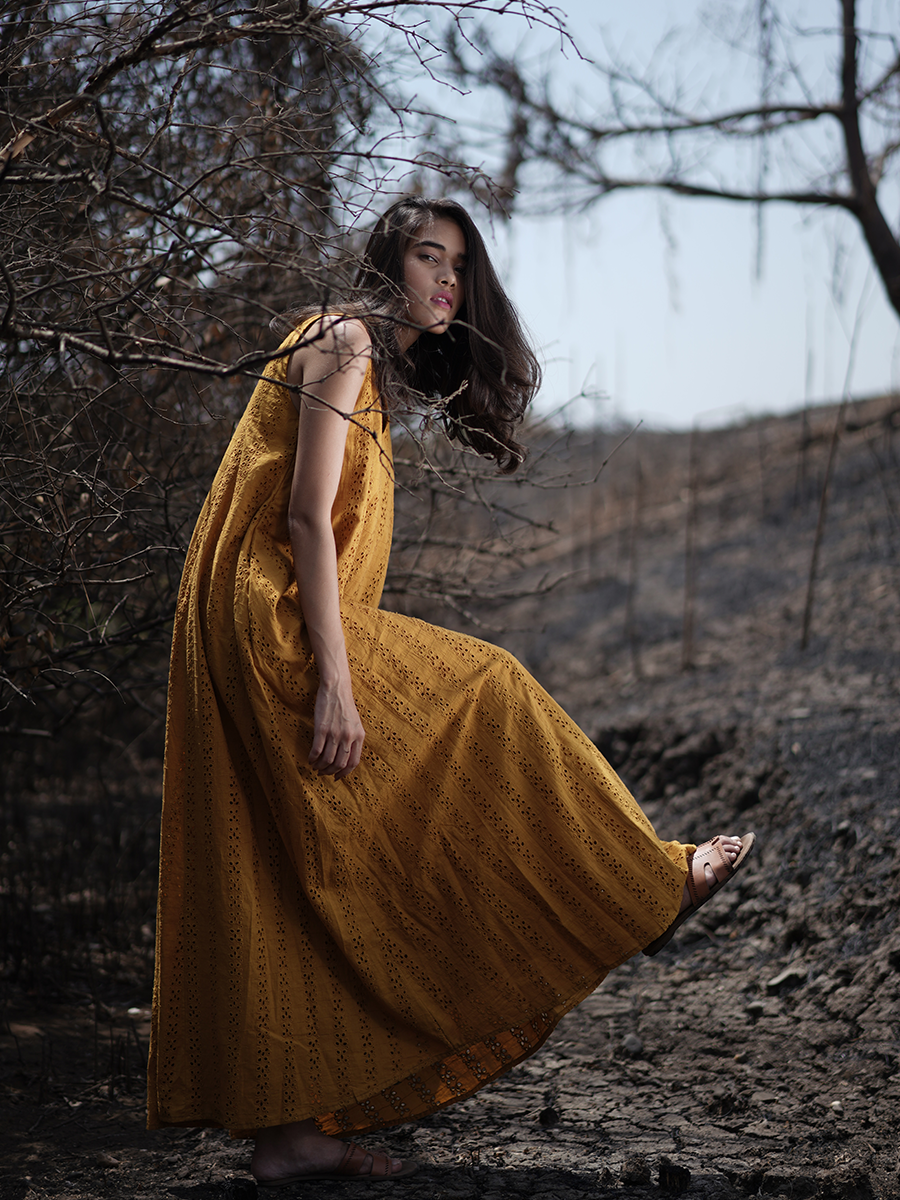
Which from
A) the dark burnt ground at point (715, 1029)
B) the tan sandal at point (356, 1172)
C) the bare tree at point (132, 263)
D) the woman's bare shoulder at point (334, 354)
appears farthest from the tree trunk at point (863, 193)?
the tan sandal at point (356, 1172)

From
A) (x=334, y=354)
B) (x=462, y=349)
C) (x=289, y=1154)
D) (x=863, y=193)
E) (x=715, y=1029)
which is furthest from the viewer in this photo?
(x=863, y=193)

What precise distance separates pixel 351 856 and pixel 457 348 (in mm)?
1039

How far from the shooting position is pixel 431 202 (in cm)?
196

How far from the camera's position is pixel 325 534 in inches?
68.6

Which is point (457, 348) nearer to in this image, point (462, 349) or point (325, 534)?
point (462, 349)

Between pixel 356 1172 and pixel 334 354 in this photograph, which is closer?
pixel 334 354

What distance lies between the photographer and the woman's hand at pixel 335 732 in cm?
174

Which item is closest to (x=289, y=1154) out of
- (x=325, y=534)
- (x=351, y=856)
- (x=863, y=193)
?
(x=351, y=856)

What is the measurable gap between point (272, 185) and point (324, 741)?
2.05 m

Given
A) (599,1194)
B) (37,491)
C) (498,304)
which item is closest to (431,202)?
(498,304)

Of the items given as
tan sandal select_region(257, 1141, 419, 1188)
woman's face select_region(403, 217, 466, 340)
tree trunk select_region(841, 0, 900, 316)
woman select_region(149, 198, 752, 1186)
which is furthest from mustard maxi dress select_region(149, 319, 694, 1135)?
tree trunk select_region(841, 0, 900, 316)

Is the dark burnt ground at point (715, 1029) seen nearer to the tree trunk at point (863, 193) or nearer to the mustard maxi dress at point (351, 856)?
the mustard maxi dress at point (351, 856)

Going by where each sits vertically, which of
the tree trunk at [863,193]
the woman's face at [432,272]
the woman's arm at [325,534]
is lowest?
the woman's arm at [325,534]

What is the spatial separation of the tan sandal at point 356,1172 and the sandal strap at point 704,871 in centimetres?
76
